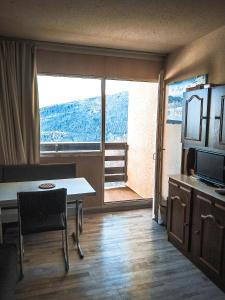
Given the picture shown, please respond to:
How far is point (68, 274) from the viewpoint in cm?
248

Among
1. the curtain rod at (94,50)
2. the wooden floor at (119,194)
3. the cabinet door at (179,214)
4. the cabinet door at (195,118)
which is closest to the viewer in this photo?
the cabinet door at (195,118)

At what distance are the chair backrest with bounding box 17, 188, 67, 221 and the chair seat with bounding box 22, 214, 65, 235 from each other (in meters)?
0.10

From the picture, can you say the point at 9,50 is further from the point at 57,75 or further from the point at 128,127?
the point at 128,127

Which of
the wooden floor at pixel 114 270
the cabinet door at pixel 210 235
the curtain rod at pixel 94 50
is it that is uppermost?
the curtain rod at pixel 94 50

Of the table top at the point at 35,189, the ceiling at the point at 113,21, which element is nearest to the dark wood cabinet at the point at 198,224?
the table top at the point at 35,189

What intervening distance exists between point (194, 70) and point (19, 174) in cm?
262

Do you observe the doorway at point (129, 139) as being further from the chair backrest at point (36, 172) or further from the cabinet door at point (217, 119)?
the cabinet door at point (217, 119)

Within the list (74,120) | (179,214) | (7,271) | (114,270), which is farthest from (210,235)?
(74,120)

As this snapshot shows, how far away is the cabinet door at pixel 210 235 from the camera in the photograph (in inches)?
88.0

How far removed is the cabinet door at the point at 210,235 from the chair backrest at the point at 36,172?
1748mm

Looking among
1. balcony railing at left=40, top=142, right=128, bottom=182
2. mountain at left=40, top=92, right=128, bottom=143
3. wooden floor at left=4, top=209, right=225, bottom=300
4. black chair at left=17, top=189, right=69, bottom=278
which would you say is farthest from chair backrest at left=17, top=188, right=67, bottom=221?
balcony railing at left=40, top=142, right=128, bottom=182

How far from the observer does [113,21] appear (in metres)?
2.66

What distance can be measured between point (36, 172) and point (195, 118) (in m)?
2.13

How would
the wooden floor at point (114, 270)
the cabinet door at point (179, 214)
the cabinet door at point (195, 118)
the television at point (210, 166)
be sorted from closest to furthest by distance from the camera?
the wooden floor at point (114, 270)
the television at point (210, 166)
the cabinet door at point (195, 118)
the cabinet door at point (179, 214)
